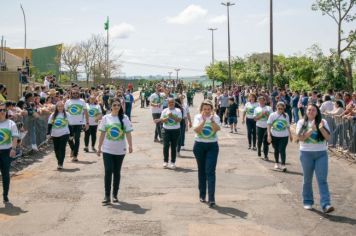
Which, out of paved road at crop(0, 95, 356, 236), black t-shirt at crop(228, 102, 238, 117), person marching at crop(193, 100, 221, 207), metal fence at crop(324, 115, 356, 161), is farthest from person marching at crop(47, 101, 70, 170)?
black t-shirt at crop(228, 102, 238, 117)

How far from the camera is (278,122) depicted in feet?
41.8

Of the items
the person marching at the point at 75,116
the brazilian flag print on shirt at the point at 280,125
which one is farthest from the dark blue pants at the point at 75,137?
the brazilian flag print on shirt at the point at 280,125

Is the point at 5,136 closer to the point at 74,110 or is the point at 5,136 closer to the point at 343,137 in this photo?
the point at 74,110

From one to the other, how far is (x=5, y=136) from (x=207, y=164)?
3615mm

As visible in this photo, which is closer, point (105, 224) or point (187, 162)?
point (105, 224)

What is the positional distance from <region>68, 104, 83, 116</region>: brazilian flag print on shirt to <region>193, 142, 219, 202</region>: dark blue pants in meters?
5.83

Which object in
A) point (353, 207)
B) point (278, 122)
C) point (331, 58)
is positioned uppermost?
point (331, 58)

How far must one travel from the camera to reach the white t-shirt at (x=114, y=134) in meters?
9.30

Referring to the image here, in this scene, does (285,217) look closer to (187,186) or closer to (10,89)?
(187,186)

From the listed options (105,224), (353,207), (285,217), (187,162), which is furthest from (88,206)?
(187,162)

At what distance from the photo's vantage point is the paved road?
7680 mm

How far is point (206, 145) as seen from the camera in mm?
9203

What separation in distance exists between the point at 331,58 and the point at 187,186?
2883 cm

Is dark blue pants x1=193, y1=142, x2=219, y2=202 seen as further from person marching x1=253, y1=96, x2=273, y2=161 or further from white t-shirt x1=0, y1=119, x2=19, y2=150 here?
person marching x1=253, y1=96, x2=273, y2=161
